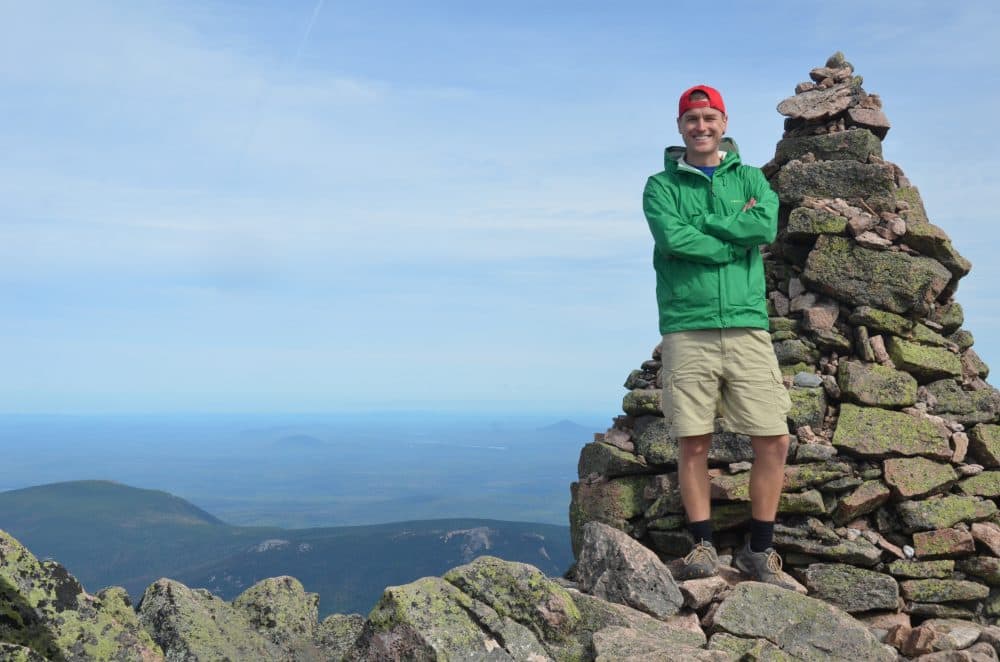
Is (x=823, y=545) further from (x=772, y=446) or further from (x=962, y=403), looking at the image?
(x=962, y=403)

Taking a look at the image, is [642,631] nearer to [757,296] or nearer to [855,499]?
[757,296]

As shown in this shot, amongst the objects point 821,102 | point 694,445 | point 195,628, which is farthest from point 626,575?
point 821,102

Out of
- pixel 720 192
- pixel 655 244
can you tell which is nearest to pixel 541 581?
pixel 655 244

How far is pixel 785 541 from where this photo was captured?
12469 mm

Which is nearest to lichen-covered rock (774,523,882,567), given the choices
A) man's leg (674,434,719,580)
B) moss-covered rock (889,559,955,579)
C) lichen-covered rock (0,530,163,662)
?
moss-covered rock (889,559,955,579)

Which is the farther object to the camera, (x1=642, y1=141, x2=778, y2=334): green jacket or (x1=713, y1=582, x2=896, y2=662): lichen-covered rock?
(x1=642, y1=141, x2=778, y2=334): green jacket

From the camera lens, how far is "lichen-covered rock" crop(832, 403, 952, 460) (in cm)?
1316

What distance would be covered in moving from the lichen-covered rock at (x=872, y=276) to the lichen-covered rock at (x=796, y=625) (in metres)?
6.09

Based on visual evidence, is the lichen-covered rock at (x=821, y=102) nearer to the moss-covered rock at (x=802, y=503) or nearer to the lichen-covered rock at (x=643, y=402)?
the lichen-covered rock at (x=643, y=402)

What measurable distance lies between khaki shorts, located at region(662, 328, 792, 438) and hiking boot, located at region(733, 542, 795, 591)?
1.81 metres

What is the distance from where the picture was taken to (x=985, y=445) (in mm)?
13859

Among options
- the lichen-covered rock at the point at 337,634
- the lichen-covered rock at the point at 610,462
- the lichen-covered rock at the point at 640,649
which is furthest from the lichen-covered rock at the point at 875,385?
the lichen-covered rock at the point at 337,634

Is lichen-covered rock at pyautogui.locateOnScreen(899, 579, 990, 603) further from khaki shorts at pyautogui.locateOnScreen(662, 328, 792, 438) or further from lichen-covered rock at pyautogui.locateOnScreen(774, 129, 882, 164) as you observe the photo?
lichen-covered rock at pyautogui.locateOnScreen(774, 129, 882, 164)

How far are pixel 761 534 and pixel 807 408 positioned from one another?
2740mm
